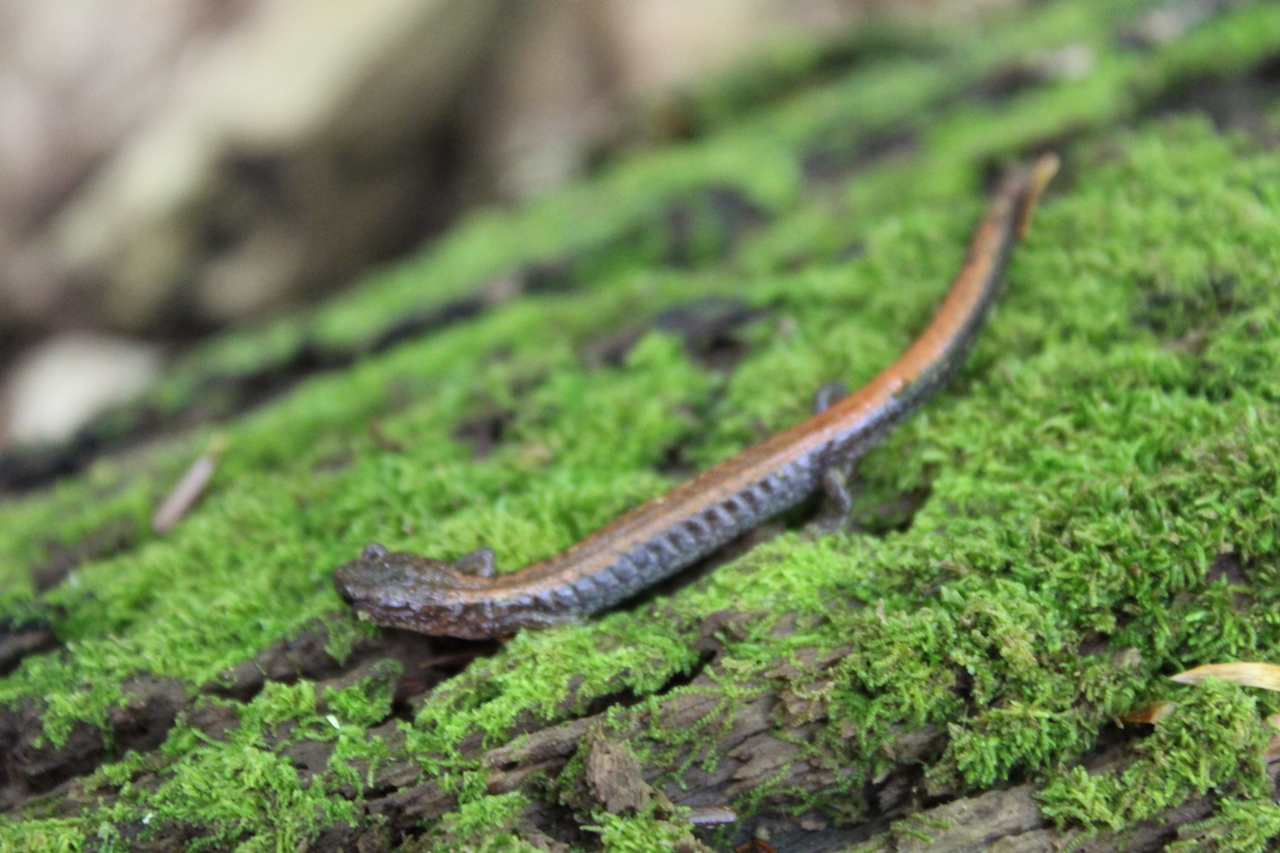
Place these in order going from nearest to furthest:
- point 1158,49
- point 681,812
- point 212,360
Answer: point 681,812 → point 1158,49 → point 212,360

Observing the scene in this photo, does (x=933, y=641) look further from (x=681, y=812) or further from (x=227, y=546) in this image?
(x=227, y=546)

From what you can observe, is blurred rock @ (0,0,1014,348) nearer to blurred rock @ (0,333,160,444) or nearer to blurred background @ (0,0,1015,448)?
blurred background @ (0,0,1015,448)

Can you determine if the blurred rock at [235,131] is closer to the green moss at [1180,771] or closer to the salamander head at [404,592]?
the salamander head at [404,592]

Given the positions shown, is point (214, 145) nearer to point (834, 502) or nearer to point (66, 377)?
point (66, 377)

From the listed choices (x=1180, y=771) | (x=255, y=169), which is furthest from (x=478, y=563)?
(x=255, y=169)

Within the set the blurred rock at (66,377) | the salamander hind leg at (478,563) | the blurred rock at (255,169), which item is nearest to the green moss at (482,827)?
the salamander hind leg at (478,563)

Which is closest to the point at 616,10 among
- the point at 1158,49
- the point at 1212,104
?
the point at 1158,49
